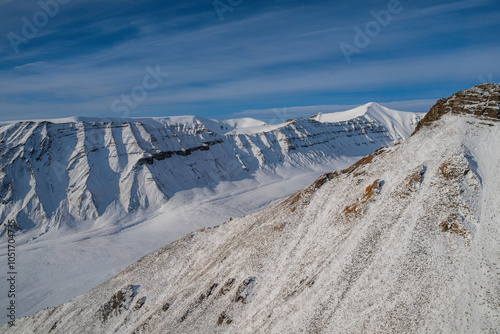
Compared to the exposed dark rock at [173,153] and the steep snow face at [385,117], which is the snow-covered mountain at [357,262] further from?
the steep snow face at [385,117]

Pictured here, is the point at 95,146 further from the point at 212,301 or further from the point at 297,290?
the point at 297,290

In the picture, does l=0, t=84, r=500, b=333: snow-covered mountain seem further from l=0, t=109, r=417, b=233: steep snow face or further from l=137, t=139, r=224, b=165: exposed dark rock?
l=137, t=139, r=224, b=165: exposed dark rock

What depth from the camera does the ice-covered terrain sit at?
49156 millimetres

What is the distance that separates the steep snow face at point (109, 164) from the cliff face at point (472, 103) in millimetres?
58392

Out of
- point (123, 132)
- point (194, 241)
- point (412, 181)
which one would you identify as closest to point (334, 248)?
point (412, 181)

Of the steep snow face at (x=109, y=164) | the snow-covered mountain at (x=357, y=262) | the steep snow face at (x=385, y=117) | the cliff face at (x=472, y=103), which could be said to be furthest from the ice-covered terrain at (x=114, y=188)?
the steep snow face at (x=385, y=117)

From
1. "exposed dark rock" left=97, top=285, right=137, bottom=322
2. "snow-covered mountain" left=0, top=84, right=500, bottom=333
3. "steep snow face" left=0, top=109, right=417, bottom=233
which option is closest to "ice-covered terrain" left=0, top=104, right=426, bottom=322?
"steep snow face" left=0, top=109, right=417, bottom=233

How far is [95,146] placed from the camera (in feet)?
266

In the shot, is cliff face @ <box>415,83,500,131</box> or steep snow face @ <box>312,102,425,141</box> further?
steep snow face @ <box>312,102,425,141</box>

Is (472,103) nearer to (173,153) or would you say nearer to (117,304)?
(117,304)

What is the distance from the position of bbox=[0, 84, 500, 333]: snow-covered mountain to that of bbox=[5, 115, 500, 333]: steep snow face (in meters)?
0.09

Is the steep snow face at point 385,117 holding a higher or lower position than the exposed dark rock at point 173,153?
lower

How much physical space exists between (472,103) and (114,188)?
69.5 metres

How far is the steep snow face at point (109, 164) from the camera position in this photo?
6481cm
